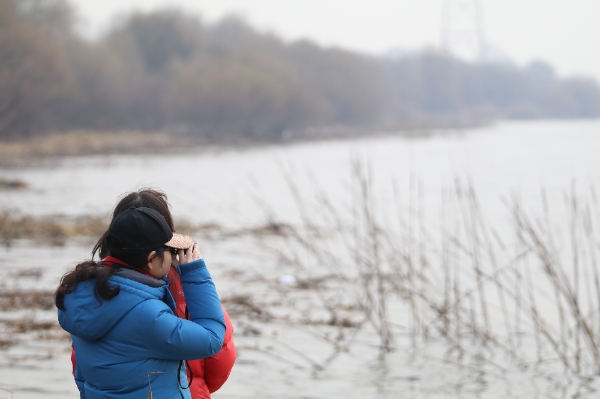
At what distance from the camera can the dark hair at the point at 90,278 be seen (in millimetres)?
2012

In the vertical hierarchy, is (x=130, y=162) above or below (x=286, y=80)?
below

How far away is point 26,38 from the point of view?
114 ft

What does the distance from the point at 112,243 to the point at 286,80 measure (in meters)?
62.2

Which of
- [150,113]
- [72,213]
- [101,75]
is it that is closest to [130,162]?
[72,213]

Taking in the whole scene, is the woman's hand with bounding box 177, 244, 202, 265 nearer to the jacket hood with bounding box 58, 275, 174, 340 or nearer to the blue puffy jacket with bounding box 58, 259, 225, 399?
the blue puffy jacket with bounding box 58, 259, 225, 399

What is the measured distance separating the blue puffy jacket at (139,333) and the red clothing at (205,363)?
55 mm

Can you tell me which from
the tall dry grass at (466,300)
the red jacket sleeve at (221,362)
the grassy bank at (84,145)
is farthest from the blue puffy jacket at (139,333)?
the grassy bank at (84,145)

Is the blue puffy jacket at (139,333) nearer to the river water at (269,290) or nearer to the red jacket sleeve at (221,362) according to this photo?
the red jacket sleeve at (221,362)

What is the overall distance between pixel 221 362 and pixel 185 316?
184 millimetres

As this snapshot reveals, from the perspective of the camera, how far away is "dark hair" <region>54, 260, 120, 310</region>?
2.01m

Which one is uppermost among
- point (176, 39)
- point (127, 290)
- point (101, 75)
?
point (176, 39)

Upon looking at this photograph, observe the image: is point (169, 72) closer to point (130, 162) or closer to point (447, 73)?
point (130, 162)

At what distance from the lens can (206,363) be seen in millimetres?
2291

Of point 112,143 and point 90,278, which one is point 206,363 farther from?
point 112,143
